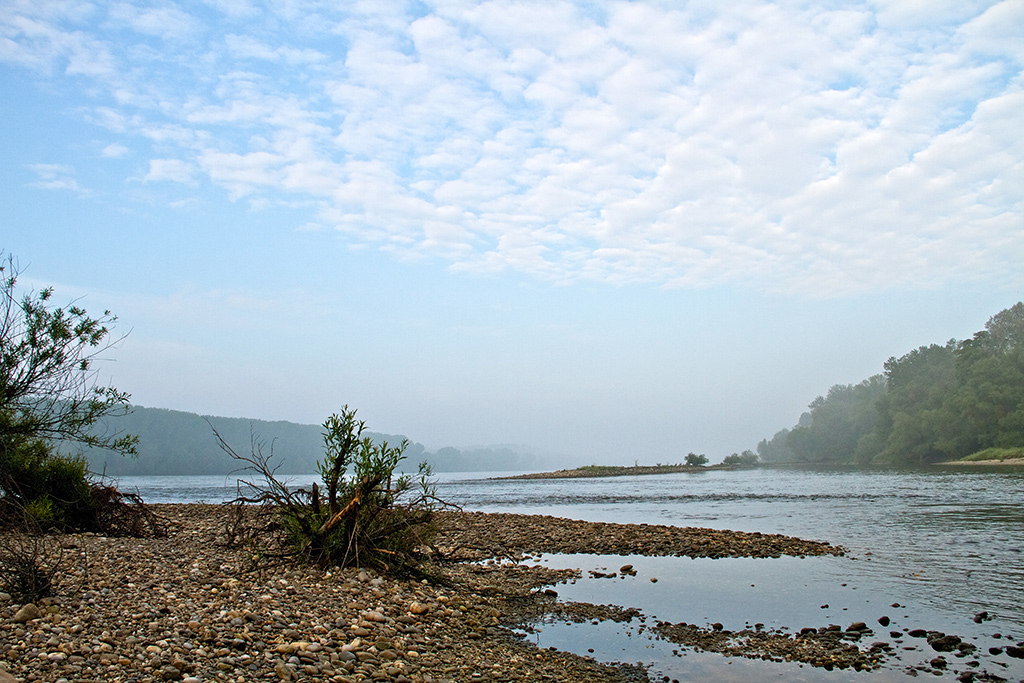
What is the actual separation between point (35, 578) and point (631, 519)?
2074 centimetres

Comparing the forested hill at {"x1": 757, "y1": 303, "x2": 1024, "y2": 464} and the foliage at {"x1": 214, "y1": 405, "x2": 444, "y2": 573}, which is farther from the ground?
→ the forested hill at {"x1": 757, "y1": 303, "x2": 1024, "y2": 464}

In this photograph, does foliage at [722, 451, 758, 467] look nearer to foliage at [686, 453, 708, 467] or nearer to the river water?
foliage at [686, 453, 708, 467]

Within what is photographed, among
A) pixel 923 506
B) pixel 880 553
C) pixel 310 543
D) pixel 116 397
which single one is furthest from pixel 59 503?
pixel 923 506

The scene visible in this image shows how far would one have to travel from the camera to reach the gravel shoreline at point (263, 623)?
567 centimetres

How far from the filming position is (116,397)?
14.4 meters

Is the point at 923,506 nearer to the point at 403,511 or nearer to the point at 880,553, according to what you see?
the point at 880,553

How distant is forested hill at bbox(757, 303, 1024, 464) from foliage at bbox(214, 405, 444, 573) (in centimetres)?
7909

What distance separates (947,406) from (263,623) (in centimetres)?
9102

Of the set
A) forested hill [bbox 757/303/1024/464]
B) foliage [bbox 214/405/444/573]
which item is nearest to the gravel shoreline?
foliage [bbox 214/405/444/573]

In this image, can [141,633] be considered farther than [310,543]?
No

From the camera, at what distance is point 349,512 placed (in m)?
10.4

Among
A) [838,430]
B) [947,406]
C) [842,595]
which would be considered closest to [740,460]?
[838,430]

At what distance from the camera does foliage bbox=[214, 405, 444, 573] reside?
1030 centimetres

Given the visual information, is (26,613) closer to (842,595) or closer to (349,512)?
(349,512)
